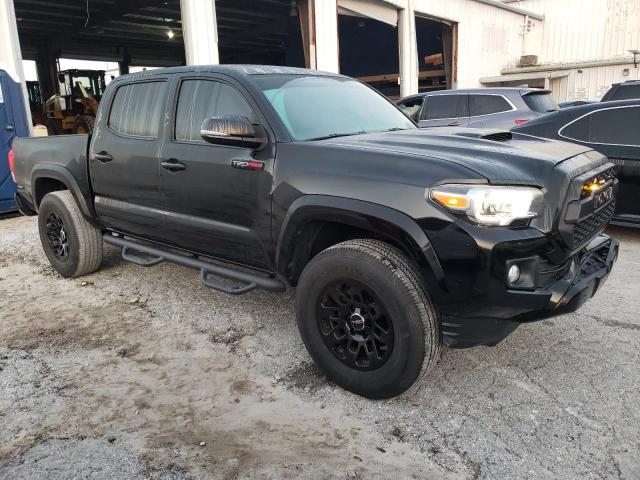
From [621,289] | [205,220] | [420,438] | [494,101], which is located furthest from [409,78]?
[420,438]

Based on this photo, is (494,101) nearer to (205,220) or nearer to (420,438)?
(205,220)

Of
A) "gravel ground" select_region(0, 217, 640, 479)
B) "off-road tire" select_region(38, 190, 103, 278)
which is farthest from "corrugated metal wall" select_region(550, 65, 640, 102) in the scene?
"off-road tire" select_region(38, 190, 103, 278)

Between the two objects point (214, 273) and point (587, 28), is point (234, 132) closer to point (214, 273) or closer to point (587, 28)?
point (214, 273)

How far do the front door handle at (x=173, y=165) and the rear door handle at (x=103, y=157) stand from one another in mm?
785

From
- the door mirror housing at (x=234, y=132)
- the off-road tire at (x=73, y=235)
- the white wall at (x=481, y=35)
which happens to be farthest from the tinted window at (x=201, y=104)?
the white wall at (x=481, y=35)

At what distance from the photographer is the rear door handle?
14.0 feet

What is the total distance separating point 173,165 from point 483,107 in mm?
6873

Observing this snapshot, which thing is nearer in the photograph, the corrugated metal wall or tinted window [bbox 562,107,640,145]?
tinted window [bbox 562,107,640,145]

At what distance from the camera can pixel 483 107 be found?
9.08 metres

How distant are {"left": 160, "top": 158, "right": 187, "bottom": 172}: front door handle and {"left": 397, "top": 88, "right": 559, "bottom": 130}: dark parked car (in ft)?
19.0

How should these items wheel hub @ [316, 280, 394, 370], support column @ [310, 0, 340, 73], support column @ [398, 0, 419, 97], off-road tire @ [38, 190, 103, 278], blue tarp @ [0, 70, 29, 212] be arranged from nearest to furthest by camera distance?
wheel hub @ [316, 280, 394, 370], off-road tire @ [38, 190, 103, 278], blue tarp @ [0, 70, 29, 212], support column @ [310, 0, 340, 73], support column @ [398, 0, 419, 97]

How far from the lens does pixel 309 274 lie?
2885 mm

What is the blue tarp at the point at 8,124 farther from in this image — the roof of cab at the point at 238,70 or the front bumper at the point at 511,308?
the front bumper at the point at 511,308

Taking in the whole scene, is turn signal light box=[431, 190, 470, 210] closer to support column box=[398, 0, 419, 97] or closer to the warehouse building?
the warehouse building
